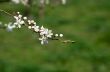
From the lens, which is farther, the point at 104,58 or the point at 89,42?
the point at 89,42

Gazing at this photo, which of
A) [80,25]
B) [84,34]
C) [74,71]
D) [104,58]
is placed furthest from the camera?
[80,25]

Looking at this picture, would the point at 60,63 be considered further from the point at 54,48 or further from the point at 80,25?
the point at 80,25

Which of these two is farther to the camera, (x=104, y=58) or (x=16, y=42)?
(x=16, y=42)

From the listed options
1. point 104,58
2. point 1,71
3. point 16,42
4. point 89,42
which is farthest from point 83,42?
point 1,71

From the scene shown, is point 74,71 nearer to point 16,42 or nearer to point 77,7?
point 16,42

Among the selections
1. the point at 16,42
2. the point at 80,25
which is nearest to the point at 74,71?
the point at 16,42

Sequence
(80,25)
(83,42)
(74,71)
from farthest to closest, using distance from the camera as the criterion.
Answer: (80,25)
(83,42)
(74,71)
